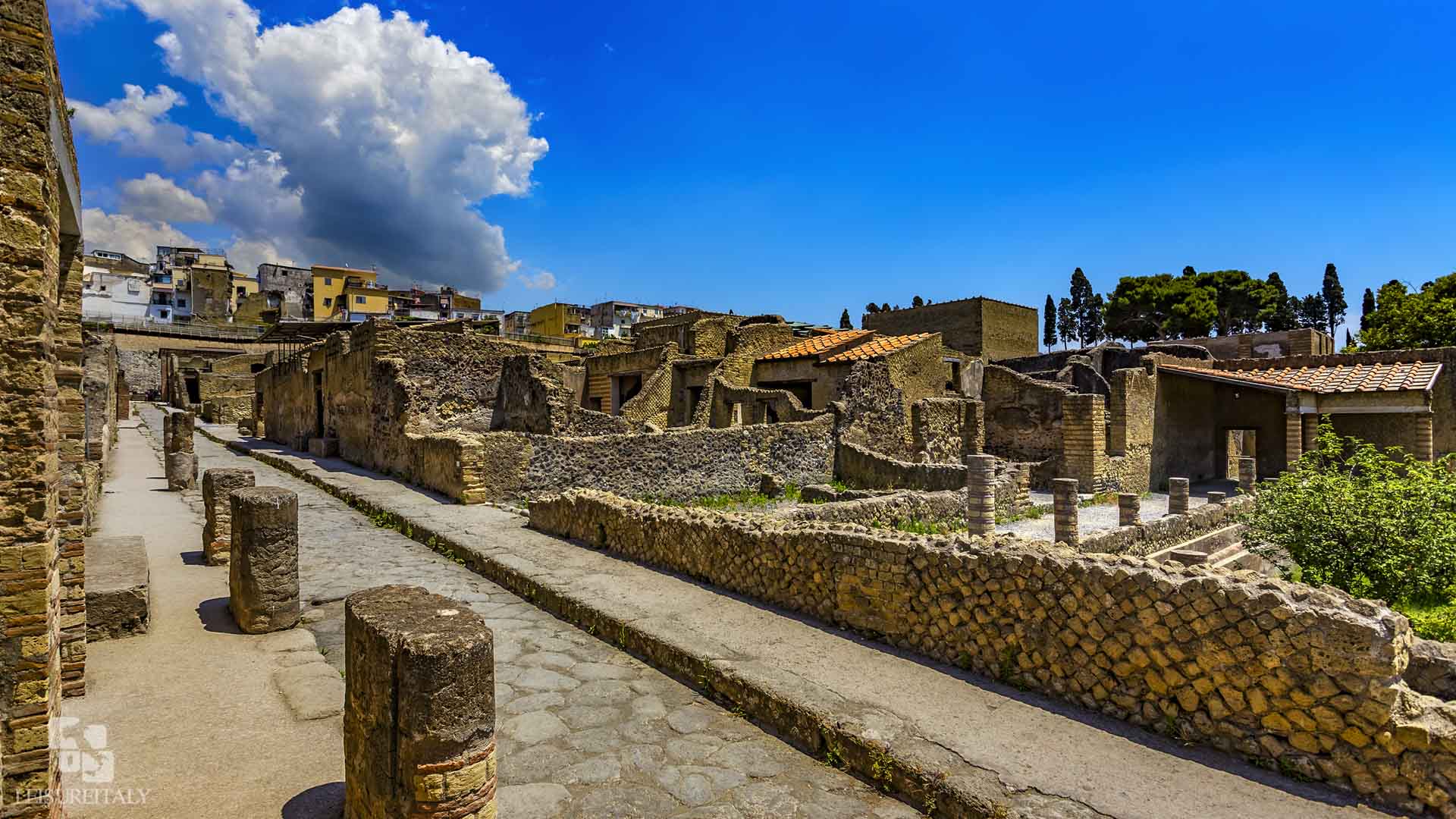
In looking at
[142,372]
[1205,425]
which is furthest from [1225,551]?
[142,372]

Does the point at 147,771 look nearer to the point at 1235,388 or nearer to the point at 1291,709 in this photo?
the point at 1291,709

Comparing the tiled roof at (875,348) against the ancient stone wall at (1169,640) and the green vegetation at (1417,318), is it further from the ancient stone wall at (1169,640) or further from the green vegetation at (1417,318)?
the green vegetation at (1417,318)

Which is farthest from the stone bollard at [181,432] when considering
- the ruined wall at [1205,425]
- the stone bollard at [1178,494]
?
the ruined wall at [1205,425]

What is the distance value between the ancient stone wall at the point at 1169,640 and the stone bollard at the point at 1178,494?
32.9ft

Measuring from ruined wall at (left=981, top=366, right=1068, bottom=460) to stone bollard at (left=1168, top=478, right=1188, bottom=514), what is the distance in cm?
556

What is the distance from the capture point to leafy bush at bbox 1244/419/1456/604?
6.50 meters

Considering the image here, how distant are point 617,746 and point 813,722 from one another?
111cm

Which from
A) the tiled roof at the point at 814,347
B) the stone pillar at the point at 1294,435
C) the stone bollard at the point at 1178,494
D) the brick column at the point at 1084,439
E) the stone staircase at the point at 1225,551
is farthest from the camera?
the tiled roof at the point at 814,347

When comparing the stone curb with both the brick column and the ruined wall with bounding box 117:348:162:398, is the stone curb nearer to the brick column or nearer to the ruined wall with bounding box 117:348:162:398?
the brick column

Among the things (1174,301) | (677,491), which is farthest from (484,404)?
(1174,301)

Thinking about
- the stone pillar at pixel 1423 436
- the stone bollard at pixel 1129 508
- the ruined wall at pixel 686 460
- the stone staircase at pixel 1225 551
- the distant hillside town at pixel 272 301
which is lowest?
the stone staircase at pixel 1225 551

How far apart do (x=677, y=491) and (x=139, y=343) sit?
4907cm

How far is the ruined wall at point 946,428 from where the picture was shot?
19031 millimetres

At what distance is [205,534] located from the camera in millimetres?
7664
